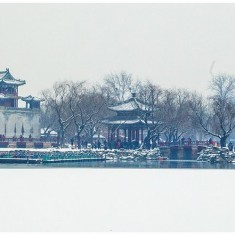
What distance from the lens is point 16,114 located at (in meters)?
16.3

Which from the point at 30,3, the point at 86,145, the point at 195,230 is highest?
the point at 30,3

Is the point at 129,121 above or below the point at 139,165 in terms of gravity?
above

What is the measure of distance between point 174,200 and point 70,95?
7462 millimetres

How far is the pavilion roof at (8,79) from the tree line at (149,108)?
65cm

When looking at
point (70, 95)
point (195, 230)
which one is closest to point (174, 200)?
point (195, 230)

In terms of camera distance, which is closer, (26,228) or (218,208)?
(26,228)

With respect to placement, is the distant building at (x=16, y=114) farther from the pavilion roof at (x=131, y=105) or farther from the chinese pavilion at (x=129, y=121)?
the pavilion roof at (x=131, y=105)

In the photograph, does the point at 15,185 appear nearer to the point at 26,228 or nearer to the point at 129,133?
the point at 26,228

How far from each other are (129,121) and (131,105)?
1610 millimetres

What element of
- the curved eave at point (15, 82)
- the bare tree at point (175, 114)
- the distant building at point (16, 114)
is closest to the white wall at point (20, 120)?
the distant building at point (16, 114)

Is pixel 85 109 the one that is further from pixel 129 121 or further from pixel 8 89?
pixel 8 89

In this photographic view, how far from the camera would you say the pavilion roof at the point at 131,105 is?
50.2ft

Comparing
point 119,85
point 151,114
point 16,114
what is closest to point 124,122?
point 151,114

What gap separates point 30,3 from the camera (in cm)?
1384
